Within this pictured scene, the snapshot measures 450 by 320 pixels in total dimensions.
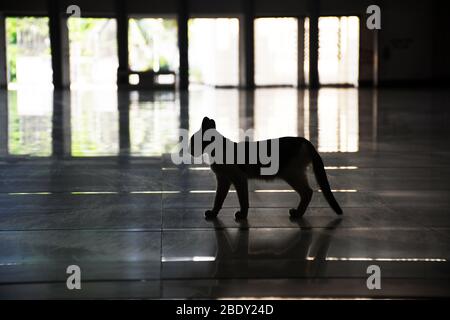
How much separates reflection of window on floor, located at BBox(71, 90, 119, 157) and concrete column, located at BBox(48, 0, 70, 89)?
11.3m

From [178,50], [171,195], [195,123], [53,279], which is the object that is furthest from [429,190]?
[178,50]

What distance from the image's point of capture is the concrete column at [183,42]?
→ 98.4 feet

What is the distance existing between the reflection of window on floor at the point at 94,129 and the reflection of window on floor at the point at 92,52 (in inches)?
489

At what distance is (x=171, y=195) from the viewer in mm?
6113

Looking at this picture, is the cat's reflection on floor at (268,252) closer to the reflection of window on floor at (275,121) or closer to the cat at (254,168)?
the cat at (254,168)

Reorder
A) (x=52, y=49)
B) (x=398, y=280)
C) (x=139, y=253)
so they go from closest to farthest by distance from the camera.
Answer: (x=398, y=280), (x=139, y=253), (x=52, y=49)

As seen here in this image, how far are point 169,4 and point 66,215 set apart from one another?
25837mm

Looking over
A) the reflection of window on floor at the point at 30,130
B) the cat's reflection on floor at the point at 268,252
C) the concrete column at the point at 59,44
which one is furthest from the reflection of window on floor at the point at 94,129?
the concrete column at the point at 59,44

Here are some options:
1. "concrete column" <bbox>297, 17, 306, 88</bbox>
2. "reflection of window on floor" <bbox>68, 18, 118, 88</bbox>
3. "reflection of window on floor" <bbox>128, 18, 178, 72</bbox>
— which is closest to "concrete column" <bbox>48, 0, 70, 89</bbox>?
"reflection of window on floor" <bbox>68, 18, 118, 88</bbox>

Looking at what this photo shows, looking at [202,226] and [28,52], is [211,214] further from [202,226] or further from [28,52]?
[28,52]

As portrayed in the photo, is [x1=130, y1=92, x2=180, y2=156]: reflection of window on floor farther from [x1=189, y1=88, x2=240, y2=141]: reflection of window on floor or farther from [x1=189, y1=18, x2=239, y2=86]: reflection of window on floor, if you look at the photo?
[x1=189, y1=18, x2=239, y2=86]: reflection of window on floor

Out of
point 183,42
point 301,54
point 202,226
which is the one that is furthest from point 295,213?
point 301,54

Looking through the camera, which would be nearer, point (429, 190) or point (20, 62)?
point (429, 190)
